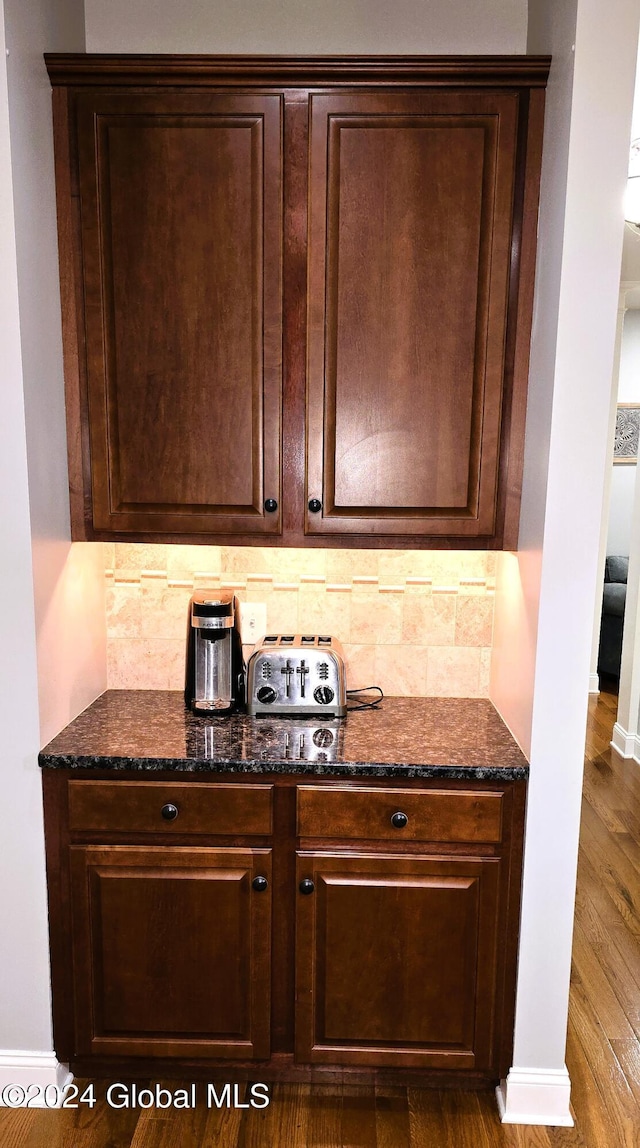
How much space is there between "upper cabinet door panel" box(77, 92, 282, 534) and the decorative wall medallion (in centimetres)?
581

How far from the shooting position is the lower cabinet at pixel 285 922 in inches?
71.9

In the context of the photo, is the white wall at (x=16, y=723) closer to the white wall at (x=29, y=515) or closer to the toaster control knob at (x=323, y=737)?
the white wall at (x=29, y=515)

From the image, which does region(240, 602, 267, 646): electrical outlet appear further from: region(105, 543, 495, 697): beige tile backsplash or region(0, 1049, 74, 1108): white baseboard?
region(0, 1049, 74, 1108): white baseboard

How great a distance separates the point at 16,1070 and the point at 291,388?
1.84 meters

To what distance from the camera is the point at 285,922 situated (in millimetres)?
1874

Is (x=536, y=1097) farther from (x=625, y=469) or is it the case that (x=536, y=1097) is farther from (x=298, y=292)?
(x=625, y=469)

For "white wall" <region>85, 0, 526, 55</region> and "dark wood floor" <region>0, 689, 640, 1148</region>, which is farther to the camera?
"white wall" <region>85, 0, 526, 55</region>

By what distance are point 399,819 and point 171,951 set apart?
2.15 ft

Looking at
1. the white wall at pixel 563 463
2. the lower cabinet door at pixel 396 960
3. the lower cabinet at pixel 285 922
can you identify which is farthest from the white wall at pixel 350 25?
the lower cabinet door at pixel 396 960

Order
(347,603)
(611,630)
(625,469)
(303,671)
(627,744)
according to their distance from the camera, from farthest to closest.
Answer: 1. (625,469)
2. (611,630)
3. (627,744)
4. (347,603)
5. (303,671)

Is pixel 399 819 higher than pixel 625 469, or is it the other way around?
pixel 625 469

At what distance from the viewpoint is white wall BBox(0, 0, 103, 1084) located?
1689 mm

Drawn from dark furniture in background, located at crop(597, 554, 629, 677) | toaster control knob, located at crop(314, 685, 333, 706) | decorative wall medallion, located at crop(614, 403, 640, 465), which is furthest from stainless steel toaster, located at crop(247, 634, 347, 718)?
decorative wall medallion, located at crop(614, 403, 640, 465)

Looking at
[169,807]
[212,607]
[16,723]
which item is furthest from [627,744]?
[16,723]
